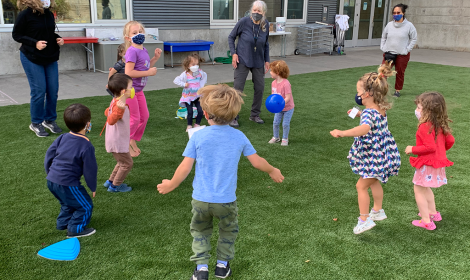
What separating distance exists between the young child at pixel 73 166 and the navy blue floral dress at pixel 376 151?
6.80 ft

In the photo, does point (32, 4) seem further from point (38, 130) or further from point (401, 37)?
point (401, 37)

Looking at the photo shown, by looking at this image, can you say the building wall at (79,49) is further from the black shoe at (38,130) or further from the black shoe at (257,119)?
the black shoe at (257,119)

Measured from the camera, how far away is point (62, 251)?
301 cm

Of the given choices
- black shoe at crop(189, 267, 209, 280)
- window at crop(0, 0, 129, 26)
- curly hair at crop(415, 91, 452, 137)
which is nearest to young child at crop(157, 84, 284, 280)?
black shoe at crop(189, 267, 209, 280)

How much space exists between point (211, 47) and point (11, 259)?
1107 cm

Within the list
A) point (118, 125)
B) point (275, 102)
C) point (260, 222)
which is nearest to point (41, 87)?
point (118, 125)

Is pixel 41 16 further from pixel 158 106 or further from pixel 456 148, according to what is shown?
pixel 456 148

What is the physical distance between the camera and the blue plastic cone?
2.95m

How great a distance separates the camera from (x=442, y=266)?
2938mm

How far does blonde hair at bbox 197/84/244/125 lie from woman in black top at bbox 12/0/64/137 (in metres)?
3.76

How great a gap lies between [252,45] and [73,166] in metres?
3.94

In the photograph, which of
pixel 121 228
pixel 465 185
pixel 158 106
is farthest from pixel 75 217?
pixel 158 106

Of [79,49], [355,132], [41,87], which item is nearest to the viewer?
[355,132]

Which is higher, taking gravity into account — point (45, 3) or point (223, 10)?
point (223, 10)
